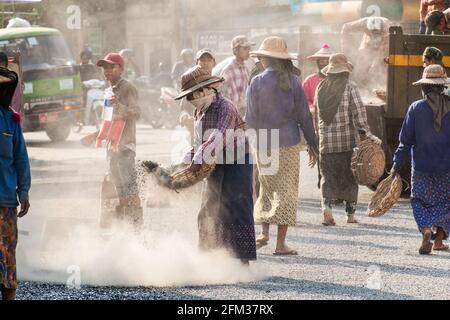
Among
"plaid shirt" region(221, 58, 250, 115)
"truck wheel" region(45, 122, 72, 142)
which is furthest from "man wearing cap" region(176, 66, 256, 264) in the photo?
"truck wheel" region(45, 122, 72, 142)

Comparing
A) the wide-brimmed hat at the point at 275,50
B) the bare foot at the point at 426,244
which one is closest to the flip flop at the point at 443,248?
the bare foot at the point at 426,244

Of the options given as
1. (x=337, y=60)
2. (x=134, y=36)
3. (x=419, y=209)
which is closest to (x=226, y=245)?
(x=419, y=209)

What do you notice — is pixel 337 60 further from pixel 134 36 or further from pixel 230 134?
→ pixel 134 36

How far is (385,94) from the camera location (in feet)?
43.1

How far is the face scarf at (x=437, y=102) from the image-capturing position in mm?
9281

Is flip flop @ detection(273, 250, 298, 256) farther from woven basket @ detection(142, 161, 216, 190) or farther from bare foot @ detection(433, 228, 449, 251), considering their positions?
woven basket @ detection(142, 161, 216, 190)

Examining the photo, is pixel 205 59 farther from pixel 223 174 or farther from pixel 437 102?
pixel 223 174

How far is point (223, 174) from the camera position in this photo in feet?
26.4

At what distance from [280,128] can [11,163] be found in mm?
3110

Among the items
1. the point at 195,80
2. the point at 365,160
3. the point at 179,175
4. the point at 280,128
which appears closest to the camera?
the point at 179,175

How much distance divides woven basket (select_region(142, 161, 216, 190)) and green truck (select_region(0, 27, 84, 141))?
13.6m

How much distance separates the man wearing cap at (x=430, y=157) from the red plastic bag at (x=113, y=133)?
8.22 feet

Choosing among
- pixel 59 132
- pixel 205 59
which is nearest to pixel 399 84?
pixel 205 59

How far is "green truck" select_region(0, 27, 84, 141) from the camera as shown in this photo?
2145cm
